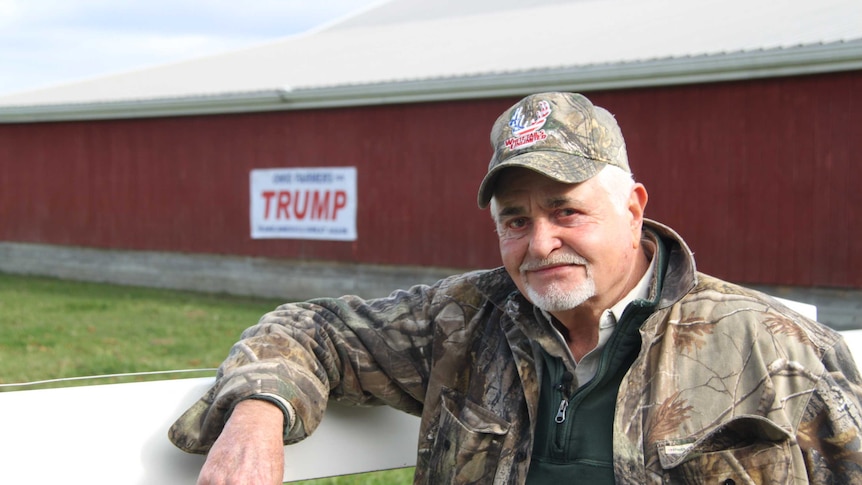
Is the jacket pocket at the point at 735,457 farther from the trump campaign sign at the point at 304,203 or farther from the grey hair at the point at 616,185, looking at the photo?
the trump campaign sign at the point at 304,203

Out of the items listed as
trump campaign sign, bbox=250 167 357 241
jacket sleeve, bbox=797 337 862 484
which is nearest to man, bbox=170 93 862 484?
jacket sleeve, bbox=797 337 862 484

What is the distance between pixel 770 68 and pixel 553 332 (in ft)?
29.0

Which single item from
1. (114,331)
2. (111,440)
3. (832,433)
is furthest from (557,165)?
(114,331)

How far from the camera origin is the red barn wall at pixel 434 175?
1050 cm

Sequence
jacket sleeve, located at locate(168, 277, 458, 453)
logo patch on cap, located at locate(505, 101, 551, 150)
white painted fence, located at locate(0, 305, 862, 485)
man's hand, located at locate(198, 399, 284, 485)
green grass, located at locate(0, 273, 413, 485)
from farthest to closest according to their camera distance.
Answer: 1. green grass, located at locate(0, 273, 413, 485)
2. logo patch on cap, located at locate(505, 101, 551, 150)
3. jacket sleeve, located at locate(168, 277, 458, 453)
4. white painted fence, located at locate(0, 305, 862, 485)
5. man's hand, located at locate(198, 399, 284, 485)

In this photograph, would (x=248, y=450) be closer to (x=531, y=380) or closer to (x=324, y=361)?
(x=324, y=361)

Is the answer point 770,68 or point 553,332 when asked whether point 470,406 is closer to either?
point 553,332

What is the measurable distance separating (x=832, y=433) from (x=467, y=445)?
873 mm

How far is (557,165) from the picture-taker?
8.12ft

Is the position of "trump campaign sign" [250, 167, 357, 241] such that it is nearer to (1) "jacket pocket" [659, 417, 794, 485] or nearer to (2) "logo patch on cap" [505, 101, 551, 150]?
(2) "logo patch on cap" [505, 101, 551, 150]

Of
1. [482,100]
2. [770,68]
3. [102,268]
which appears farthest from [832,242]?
[102,268]

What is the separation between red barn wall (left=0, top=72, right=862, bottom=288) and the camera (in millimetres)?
10500

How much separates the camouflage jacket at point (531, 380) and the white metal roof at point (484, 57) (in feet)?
27.3

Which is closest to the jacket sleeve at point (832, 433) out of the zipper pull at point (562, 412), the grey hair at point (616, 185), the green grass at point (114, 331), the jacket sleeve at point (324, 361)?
the zipper pull at point (562, 412)
